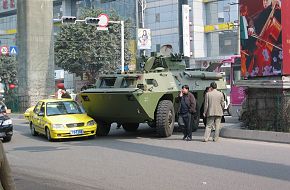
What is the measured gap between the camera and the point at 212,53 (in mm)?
56188

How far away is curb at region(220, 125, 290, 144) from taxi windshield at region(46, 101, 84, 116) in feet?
16.0

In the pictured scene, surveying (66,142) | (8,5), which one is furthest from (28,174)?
(8,5)

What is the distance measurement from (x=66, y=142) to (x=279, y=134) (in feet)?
21.1

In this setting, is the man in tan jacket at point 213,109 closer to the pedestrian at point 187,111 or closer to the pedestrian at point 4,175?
the pedestrian at point 187,111

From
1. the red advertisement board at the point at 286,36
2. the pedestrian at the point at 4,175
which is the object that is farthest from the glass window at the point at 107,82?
the pedestrian at the point at 4,175

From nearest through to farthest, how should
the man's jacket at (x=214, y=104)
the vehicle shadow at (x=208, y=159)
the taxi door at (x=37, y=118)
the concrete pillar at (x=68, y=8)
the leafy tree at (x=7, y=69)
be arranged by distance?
the vehicle shadow at (x=208, y=159), the man's jacket at (x=214, y=104), the taxi door at (x=37, y=118), the leafy tree at (x=7, y=69), the concrete pillar at (x=68, y=8)

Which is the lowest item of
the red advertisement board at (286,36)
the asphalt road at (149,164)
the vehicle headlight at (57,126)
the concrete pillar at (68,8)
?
the asphalt road at (149,164)

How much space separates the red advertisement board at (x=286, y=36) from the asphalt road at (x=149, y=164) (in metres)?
Answer: 2.54

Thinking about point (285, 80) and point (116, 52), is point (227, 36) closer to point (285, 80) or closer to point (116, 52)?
point (116, 52)

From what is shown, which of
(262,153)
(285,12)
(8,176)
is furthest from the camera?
(285,12)

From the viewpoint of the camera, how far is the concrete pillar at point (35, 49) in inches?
1246

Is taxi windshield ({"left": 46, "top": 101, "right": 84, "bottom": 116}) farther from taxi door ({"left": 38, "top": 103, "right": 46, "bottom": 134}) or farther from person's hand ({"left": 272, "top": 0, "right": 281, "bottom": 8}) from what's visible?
person's hand ({"left": 272, "top": 0, "right": 281, "bottom": 8})

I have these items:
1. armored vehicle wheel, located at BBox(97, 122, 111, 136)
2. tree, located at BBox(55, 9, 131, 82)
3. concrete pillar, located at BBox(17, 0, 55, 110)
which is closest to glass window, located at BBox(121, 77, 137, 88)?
armored vehicle wheel, located at BBox(97, 122, 111, 136)

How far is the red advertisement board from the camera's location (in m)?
14.4
